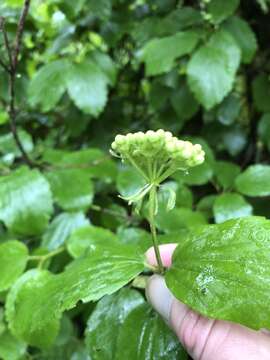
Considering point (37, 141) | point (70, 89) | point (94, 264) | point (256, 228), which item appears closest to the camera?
point (256, 228)

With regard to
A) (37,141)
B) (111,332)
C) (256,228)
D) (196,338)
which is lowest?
(37,141)

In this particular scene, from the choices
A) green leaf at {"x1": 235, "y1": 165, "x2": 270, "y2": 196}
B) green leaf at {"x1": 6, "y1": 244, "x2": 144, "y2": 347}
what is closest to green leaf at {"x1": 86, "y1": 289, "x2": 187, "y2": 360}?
green leaf at {"x1": 6, "y1": 244, "x2": 144, "y2": 347}

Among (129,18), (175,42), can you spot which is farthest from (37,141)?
(175,42)

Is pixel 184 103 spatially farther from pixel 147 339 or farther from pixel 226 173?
pixel 147 339

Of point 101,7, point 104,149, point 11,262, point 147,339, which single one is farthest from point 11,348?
point 101,7

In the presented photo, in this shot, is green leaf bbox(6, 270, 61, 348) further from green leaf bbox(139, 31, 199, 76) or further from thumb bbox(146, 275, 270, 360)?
green leaf bbox(139, 31, 199, 76)

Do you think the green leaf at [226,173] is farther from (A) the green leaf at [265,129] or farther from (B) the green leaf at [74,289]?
(B) the green leaf at [74,289]

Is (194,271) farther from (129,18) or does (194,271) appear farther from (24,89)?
(129,18)
